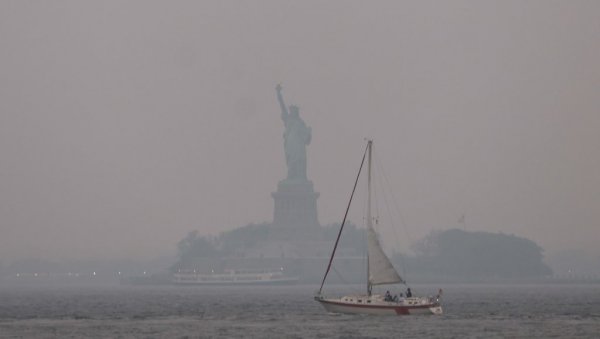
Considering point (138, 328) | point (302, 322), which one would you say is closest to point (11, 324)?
point (138, 328)

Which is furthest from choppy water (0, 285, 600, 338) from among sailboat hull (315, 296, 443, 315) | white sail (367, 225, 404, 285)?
white sail (367, 225, 404, 285)

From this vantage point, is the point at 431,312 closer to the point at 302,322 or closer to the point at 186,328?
the point at 302,322

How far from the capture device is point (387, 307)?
116750 millimetres

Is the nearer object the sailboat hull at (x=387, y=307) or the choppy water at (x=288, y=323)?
the choppy water at (x=288, y=323)

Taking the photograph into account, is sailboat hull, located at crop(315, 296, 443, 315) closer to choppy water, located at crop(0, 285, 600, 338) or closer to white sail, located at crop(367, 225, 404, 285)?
choppy water, located at crop(0, 285, 600, 338)

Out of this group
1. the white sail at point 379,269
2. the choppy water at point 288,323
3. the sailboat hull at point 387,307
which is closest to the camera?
the choppy water at point 288,323

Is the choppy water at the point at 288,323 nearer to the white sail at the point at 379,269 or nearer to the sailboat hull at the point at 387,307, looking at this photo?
the sailboat hull at the point at 387,307

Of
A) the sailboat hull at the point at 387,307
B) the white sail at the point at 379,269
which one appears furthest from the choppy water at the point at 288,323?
the white sail at the point at 379,269

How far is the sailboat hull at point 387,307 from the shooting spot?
11681 cm

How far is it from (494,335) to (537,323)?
14416 mm

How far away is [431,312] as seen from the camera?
11862cm

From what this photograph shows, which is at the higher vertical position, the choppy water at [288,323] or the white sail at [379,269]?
the white sail at [379,269]

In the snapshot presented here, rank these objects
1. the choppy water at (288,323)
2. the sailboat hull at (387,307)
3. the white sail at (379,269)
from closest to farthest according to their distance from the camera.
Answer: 1. the choppy water at (288,323)
2. the sailboat hull at (387,307)
3. the white sail at (379,269)

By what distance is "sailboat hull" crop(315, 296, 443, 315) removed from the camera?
116812 mm
